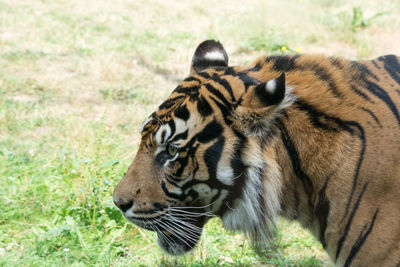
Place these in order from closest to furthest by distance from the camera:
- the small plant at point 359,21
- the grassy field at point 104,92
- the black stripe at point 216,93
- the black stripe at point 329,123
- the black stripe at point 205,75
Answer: the black stripe at point 329,123 < the black stripe at point 216,93 < the black stripe at point 205,75 < the grassy field at point 104,92 < the small plant at point 359,21

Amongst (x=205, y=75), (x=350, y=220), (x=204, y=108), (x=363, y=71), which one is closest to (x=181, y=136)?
(x=204, y=108)

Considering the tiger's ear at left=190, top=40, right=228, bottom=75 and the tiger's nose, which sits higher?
the tiger's ear at left=190, top=40, right=228, bottom=75

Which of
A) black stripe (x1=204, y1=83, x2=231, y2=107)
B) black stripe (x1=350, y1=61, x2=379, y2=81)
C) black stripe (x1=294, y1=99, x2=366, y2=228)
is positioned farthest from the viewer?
black stripe (x1=350, y1=61, x2=379, y2=81)

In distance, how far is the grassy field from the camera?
138 inches

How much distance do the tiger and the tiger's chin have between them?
0.47 feet

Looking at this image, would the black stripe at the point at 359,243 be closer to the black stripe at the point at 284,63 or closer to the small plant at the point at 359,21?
the black stripe at the point at 284,63

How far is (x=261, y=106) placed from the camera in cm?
224

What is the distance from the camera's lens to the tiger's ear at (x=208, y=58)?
2.82 metres

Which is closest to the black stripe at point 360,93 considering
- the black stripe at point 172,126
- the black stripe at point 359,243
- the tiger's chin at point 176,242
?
the black stripe at point 359,243

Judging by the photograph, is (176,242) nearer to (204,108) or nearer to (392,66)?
(204,108)

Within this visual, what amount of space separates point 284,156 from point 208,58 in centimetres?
87

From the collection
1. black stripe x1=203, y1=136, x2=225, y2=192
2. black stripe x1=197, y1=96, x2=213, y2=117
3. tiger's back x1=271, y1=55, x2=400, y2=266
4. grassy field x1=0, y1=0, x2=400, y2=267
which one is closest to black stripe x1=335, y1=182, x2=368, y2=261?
tiger's back x1=271, y1=55, x2=400, y2=266

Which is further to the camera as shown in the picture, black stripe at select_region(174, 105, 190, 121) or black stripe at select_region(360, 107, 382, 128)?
black stripe at select_region(174, 105, 190, 121)

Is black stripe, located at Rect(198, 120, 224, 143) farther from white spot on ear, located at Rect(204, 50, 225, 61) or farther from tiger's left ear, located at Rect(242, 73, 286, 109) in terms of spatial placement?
white spot on ear, located at Rect(204, 50, 225, 61)
